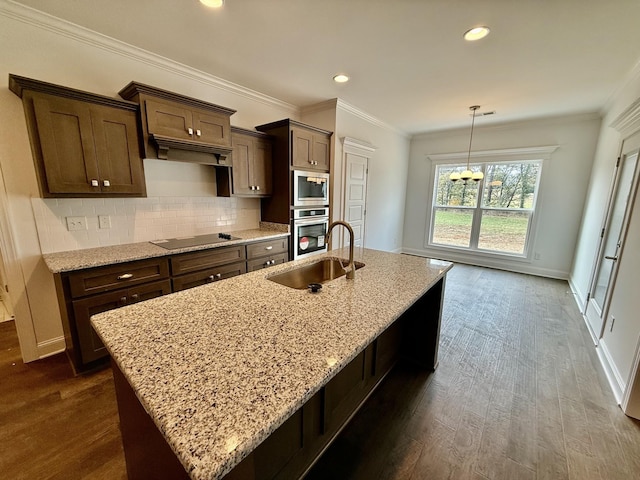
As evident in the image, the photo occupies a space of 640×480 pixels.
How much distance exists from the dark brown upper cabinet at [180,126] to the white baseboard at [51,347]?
182cm

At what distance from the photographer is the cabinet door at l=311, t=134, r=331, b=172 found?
3.52m

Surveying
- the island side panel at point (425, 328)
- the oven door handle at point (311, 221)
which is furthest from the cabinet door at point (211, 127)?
the island side panel at point (425, 328)

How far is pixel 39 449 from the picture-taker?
1.50m

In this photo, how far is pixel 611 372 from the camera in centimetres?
212

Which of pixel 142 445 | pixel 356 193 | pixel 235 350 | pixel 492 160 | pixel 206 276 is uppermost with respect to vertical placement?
pixel 492 160

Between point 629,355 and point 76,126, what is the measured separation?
14.4ft

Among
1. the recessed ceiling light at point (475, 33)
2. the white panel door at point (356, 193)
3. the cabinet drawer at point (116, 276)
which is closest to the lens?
the cabinet drawer at point (116, 276)

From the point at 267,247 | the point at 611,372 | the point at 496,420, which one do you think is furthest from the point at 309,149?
the point at 611,372

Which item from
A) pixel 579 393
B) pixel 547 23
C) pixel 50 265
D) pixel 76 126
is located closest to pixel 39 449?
pixel 50 265

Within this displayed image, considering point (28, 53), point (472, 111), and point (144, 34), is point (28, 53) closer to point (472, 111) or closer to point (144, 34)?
point (144, 34)

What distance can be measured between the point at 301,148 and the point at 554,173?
4.34 meters

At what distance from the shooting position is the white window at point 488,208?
189 inches

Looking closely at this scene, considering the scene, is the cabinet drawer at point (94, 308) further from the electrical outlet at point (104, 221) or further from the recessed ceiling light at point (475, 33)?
the recessed ceiling light at point (475, 33)

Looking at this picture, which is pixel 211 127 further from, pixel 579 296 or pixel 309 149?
pixel 579 296
